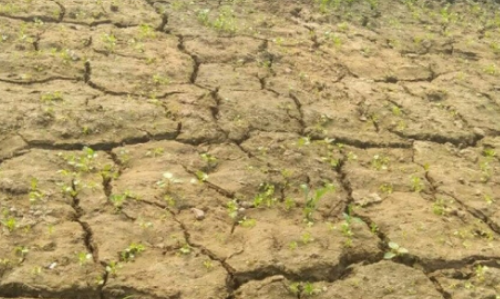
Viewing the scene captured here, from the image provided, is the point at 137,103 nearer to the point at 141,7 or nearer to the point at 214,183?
the point at 214,183

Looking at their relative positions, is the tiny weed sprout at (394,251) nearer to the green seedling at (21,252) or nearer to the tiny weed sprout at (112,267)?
the tiny weed sprout at (112,267)

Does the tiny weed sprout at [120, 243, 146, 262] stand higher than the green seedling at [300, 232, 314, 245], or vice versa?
the green seedling at [300, 232, 314, 245]

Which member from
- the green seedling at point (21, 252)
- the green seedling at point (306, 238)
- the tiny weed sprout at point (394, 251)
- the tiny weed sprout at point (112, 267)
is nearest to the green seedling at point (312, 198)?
the green seedling at point (306, 238)

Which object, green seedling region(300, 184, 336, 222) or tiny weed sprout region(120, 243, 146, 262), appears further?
green seedling region(300, 184, 336, 222)

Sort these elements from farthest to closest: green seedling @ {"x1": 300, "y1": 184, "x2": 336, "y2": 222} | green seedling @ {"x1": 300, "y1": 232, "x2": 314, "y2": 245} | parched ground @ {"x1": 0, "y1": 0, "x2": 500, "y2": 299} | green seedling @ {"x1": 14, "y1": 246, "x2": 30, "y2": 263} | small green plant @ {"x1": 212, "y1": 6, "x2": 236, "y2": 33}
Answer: small green plant @ {"x1": 212, "y1": 6, "x2": 236, "y2": 33} < green seedling @ {"x1": 300, "y1": 184, "x2": 336, "y2": 222} < green seedling @ {"x1": 300, "y1": 232, "x2": 314, "y2": 245} < parched ground @ {"x1": 0, "y1": 0, "x2": 500, "y2": 299} < green seedling @ {"x1": 14, "y1": 246, "x2": 30, "y2": 263}

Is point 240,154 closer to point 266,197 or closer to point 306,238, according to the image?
point 266,197

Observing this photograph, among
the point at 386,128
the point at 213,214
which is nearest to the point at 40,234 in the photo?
the point at 213,214

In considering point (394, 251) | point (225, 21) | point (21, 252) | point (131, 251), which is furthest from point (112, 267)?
point (225, 21)

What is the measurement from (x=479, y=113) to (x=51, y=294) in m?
2.91

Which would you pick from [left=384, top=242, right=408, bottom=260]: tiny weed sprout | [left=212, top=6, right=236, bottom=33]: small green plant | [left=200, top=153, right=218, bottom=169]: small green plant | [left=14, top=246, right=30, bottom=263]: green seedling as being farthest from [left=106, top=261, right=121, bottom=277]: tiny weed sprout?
[left=212, top=6, right=236, bottom=33]: small green plant

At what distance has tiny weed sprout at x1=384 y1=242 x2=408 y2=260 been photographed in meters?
3.14

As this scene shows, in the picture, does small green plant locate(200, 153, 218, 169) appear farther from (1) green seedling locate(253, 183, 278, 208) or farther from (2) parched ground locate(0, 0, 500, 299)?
(1) green seedling locate(253, 183, 278, 208)

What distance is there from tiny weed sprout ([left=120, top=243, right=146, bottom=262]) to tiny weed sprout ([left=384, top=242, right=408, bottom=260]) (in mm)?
1049

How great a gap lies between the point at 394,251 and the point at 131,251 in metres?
1.14
